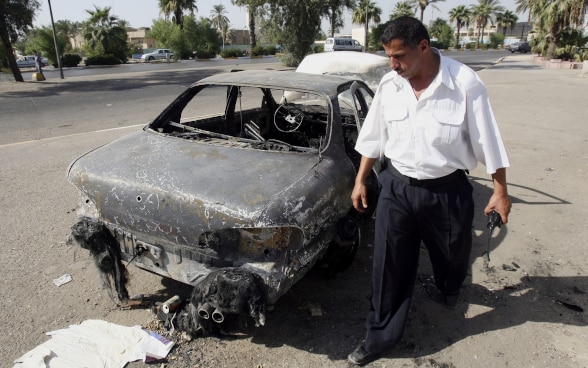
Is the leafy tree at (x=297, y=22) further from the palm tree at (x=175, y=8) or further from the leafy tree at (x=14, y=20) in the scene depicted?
the palm tree at (x=175, y=8)

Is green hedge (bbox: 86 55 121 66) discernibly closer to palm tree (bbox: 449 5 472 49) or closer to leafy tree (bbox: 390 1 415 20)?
leafy tree (bbox: 390 1 415 20)

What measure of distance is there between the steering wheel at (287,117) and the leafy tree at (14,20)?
17.9 metres

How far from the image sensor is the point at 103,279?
8.87 ft

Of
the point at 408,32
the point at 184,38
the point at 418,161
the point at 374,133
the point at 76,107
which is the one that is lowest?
the point at 76,107

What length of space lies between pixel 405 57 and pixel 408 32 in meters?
0.12

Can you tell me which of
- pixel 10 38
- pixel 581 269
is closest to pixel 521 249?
pixel 581 269

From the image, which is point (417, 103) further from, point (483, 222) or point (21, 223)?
point (21, 223)

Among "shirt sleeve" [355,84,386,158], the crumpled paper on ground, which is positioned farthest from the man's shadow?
"shirt sleeve" [355,84,386,158]

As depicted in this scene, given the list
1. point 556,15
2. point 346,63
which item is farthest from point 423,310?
point 556,15

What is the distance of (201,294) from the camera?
2.26m

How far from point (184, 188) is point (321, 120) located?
242 centimetres

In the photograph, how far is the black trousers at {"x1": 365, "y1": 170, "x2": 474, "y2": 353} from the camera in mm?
2299

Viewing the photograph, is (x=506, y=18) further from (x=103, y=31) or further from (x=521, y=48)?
(x=103, y=31)

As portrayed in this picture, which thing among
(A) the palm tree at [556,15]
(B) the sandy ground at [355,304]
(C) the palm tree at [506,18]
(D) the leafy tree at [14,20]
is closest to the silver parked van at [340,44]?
(A) the palm tree at [556,15]
